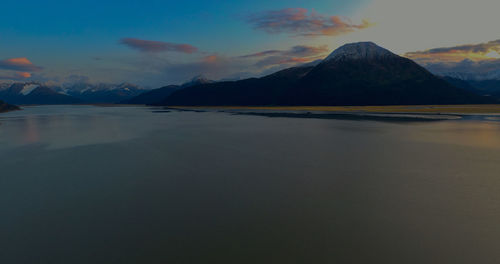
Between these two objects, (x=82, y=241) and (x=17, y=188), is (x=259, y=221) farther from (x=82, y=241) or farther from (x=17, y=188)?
(x=17, y=188)

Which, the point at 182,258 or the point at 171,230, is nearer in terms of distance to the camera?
the point at 182,258

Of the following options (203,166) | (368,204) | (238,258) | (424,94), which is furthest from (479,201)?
(424,94)

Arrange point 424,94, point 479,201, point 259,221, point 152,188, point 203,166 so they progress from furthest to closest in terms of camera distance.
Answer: point 424,94 < point 203,166 < point 152,188 < point 479,201 < point 259,221

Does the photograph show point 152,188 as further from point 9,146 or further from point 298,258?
point 9,146

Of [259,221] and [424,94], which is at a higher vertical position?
[424,94]

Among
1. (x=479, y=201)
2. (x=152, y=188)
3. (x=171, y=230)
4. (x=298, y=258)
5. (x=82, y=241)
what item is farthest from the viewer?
(x=152, y=188)

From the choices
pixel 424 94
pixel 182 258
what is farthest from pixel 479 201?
pixel 424 94
